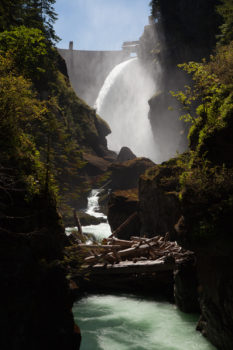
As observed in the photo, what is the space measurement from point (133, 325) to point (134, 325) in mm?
31

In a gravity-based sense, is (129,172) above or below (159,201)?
above

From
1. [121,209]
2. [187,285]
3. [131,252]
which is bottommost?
[187,285]

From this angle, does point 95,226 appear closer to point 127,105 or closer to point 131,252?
point 131,252

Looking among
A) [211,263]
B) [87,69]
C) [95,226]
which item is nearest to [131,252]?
[211,263]

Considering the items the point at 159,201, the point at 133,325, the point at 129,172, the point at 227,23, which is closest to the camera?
the point at 133,325

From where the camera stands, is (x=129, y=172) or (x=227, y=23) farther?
(x=129, y=172)

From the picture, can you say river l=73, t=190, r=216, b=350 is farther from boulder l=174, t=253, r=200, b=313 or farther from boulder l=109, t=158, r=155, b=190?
boulder l=109, t=158, r=155, b=190

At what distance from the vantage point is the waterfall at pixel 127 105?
6656 cm

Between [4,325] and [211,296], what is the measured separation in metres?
4.69

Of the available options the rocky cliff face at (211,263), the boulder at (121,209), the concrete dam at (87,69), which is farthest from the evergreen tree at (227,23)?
the concrete dam at (87,69)

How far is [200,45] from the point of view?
43.7 m

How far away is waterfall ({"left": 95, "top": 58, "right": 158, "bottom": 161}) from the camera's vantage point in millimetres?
66562

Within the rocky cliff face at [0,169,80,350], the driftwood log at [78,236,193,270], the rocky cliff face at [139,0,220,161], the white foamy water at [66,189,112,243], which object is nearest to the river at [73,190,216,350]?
the driftwood log at [78,236,193,270]

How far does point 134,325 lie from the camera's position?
9766mm
